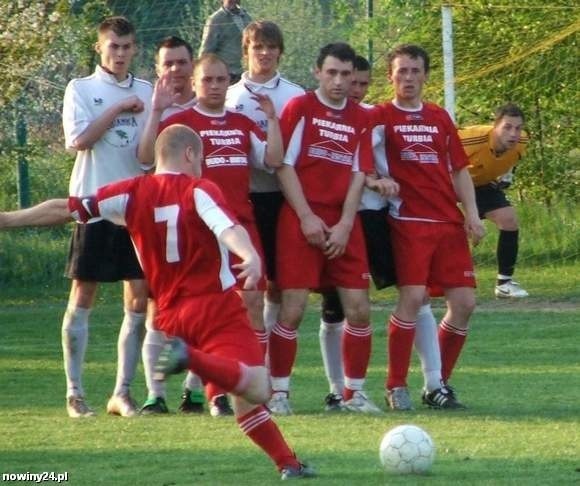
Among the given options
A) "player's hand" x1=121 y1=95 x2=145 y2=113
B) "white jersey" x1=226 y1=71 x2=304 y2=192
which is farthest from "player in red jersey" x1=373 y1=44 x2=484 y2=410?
"player's hand" x1=121 y1=95 x2=145 y2=113

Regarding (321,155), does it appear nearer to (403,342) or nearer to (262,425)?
(403,342)

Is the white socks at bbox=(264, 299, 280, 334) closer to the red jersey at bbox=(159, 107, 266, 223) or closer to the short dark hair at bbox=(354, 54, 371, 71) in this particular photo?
the red jersey at bbox=(159, 107, 266, 223)

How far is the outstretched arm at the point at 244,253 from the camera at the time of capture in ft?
18.3

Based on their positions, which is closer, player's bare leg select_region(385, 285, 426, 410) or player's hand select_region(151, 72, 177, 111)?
player's hand select_region(151, 72, 177, 111)

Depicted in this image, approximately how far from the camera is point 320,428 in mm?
7582

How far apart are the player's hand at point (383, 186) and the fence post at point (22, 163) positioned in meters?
8.61

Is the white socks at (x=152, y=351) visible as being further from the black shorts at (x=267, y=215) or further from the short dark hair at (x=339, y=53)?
the short dark hair at (x=339, y=53)

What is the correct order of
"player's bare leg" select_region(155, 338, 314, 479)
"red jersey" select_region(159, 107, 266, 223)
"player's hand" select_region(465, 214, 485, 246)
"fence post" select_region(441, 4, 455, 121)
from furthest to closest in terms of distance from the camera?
"fence post" select_region(441, 4, 455, 121)
"player's hand" select_region(465, 214, 485, 246)
"red jersey" select_region(159, 107, 266, 223)
"player's bare leg" select_region(155, 338, 314, 479)

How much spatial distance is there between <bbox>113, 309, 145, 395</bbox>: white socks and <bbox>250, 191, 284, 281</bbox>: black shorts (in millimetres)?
796

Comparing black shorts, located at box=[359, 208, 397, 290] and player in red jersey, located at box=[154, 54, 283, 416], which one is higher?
player in red jersey, located at box=[154, 54, 283, 416]

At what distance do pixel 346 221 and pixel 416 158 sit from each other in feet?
2.11

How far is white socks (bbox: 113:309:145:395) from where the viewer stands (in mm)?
8234

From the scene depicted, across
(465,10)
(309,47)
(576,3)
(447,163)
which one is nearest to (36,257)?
(309,47)

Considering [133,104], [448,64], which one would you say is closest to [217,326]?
[133,104]
